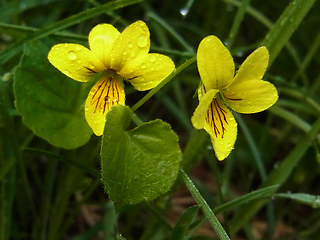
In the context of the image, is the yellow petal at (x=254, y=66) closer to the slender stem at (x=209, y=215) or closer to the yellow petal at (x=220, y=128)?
the yellow petal at (x=220, y=128)

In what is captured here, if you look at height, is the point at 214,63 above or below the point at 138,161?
above

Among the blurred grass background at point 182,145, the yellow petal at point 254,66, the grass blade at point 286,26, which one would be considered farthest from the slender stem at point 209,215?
the grass blade at point 286,26

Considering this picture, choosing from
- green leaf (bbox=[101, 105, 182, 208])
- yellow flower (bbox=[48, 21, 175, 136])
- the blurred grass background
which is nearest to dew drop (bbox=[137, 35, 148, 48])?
yellow flower (bbox=[48, 21, 175, 136])

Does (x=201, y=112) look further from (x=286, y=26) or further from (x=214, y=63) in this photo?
(x=286, y=26)

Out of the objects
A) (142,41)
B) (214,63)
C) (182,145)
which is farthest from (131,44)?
(182,145)

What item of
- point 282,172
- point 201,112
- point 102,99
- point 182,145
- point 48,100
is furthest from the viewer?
point 182,145

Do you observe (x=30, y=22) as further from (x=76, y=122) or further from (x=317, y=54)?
(x=317, y=54)

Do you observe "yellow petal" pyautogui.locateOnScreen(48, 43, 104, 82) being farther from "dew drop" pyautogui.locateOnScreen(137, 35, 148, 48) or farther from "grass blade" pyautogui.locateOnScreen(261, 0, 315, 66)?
"grass blade" pyautogui.locateOnScreen(261, 0, 315, 66)
